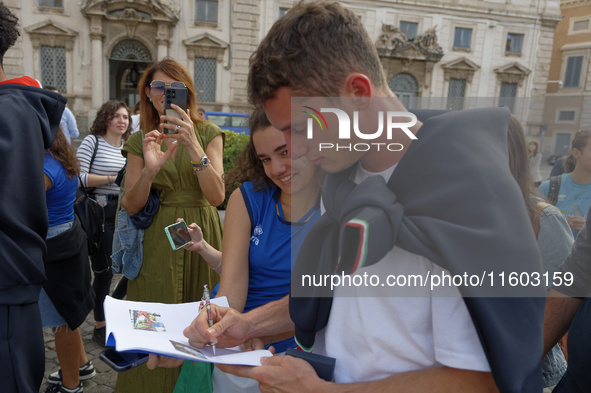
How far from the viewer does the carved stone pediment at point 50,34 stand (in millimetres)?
16422

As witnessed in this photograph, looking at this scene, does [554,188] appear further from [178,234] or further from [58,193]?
[58,193]

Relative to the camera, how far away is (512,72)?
71.3 feet

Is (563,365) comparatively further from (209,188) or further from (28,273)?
(28,273)

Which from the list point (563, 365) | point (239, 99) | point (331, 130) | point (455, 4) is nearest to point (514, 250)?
point (331, 130)

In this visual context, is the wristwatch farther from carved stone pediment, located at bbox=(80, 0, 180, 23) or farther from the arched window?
the arched window

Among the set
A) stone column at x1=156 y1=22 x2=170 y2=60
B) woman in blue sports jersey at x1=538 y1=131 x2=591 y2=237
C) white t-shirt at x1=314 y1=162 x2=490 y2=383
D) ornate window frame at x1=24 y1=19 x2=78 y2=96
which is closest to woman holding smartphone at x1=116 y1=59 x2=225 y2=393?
white t-shirt at x1=314 y1=162 x2=490 y2=383

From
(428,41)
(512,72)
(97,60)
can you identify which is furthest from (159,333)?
(512,72)

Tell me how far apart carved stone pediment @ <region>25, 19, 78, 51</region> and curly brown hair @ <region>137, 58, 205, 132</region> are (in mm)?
17048

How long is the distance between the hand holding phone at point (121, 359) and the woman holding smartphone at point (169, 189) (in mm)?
1215

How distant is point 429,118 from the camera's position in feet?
2.70

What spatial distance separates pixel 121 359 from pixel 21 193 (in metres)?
0.89

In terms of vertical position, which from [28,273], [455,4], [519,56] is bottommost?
[28,273]

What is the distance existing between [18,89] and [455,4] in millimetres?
22919

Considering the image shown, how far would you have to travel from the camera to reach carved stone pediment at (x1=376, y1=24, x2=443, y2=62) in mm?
20438
